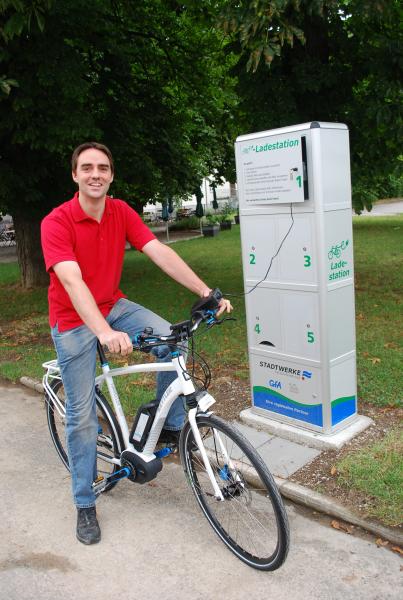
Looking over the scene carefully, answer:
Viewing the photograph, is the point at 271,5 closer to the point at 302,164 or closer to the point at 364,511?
the point at 302,164

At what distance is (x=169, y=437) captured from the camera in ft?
10.6

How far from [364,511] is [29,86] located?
6.79 m

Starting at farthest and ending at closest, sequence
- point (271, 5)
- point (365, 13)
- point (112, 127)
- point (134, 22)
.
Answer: point (134, 22)
point (112, 127)
point (365, 13)
point (271, 5)

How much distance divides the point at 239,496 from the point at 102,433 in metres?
1.07

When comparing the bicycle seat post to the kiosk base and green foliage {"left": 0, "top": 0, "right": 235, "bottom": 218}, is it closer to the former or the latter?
the kiosk base

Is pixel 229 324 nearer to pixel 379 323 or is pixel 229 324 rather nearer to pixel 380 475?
pixel 379 323

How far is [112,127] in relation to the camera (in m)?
9.38

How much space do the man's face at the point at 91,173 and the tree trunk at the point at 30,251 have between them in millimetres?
8052

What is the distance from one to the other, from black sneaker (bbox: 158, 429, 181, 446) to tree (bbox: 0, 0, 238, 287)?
5391 mm

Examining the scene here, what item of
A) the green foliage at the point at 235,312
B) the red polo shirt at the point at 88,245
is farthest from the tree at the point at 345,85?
the red polo shirt at the point at 88,245

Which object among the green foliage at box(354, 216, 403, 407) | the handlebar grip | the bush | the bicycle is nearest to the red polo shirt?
the bicycle

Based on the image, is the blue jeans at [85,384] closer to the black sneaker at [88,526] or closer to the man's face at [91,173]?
the black sneaker at [88,526]

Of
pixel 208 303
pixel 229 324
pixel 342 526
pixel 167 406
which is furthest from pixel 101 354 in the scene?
pixel 229 324

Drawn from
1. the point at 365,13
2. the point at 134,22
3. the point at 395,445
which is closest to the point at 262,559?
the point at 395,445
